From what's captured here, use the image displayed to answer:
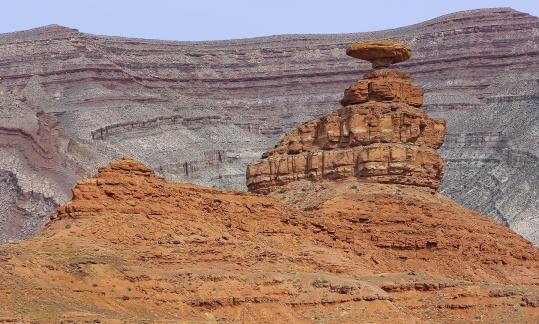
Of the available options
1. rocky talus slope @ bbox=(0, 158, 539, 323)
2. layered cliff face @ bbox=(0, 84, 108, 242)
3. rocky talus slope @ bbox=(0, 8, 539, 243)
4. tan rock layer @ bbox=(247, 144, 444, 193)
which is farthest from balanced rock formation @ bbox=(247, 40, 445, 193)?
rocky talus slope @ bbox=(0, 8, 539, 243)

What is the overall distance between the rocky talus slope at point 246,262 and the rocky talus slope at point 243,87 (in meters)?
83.8

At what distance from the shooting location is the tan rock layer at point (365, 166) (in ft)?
253

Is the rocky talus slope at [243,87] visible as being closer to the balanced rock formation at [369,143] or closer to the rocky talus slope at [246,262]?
the balanced rock formation at [369,143]

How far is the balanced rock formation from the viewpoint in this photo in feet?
254

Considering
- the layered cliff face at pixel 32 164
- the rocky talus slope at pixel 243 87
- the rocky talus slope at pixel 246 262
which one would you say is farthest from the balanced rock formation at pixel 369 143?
the rocky talus slope at pixel 243 87

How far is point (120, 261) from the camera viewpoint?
6012 cm

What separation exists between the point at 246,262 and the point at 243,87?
118385 mm

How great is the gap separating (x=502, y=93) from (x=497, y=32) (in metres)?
7.48

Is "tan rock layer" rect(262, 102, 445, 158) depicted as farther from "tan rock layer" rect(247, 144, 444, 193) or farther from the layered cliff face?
the layered cliff face

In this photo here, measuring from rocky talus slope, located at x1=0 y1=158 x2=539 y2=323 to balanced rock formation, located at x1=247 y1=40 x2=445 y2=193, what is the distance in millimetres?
1466

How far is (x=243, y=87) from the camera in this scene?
181125 mm

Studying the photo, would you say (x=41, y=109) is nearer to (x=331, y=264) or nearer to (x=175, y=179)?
(x=175, y=179)

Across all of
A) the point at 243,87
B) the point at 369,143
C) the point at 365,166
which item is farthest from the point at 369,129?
the point at 243,87

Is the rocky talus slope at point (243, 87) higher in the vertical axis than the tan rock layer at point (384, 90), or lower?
lower
